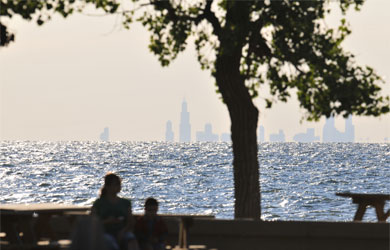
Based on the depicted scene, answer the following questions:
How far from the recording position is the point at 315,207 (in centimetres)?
5062

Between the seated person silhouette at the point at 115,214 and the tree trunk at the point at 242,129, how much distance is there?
438 cm

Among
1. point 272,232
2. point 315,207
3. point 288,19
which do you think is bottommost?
point 315,207

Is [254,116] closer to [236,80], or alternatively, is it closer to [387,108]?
[236,80]

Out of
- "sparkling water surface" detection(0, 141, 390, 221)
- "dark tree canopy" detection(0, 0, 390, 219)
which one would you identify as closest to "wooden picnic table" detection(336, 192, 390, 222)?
"dark tree canopy" detection(0, 0, 390, 219)

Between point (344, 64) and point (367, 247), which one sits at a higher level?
point (344, 64)

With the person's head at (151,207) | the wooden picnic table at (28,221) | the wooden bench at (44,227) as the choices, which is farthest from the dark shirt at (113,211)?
the wooden picnic table at (28,221)

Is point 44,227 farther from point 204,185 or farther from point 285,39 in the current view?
point 204,185

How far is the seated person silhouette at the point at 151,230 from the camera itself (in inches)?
432

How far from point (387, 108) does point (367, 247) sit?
3.07 meters

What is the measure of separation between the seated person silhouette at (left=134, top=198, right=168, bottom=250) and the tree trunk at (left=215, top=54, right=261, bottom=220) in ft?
12.1

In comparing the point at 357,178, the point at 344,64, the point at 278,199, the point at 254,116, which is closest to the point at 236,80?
the point at 254,116

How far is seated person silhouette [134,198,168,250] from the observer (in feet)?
36.0

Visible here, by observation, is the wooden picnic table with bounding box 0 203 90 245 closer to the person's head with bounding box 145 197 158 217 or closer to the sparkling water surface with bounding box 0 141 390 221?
the person's head with bounding box 145 197 158 217

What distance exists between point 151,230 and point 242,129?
3913 mm
